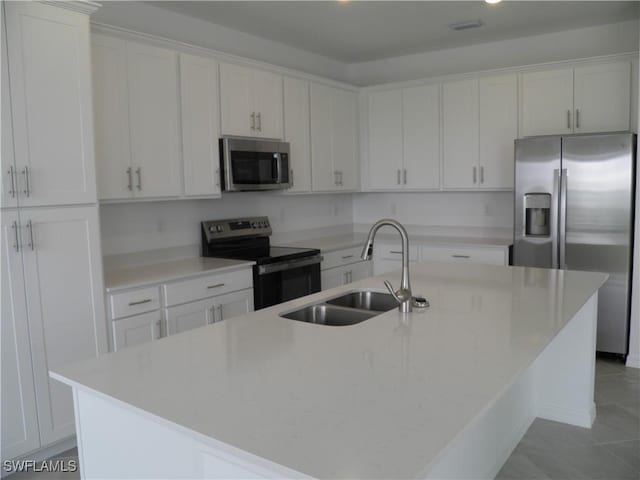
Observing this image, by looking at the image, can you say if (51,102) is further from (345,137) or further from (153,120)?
(345,137)

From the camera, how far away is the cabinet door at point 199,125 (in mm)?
3699

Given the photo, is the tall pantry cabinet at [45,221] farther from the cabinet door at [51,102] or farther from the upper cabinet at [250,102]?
the upper cabinet at [250,102]

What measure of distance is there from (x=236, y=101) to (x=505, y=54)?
2.63 meters

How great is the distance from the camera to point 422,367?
1569 mm

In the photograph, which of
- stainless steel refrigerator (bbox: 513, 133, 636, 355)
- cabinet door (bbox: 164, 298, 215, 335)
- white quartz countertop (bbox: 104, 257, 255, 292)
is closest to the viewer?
white quartz countertop (bbox: 104, 257, 255, 292)

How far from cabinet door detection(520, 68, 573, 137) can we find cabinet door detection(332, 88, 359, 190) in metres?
1.62

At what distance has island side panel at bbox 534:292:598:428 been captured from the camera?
300 centimetres

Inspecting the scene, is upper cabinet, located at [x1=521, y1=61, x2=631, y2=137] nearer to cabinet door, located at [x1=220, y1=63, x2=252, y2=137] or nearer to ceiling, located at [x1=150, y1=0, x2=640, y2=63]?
ceiling, located at [x1=150, y1=0, x2=640, y2=63]

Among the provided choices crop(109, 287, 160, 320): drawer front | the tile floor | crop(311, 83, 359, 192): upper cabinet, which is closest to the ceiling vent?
crop(311, 83, 359, 192): upper cabinet

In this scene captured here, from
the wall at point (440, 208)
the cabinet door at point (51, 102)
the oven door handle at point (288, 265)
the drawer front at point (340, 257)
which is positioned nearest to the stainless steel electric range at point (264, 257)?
the oven door handle at point (288, 265)

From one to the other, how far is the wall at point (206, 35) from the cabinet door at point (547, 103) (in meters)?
2.04

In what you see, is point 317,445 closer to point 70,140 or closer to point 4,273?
point 4,273

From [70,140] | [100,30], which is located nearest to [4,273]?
[70,140]

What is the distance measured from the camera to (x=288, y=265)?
407 centimetres
